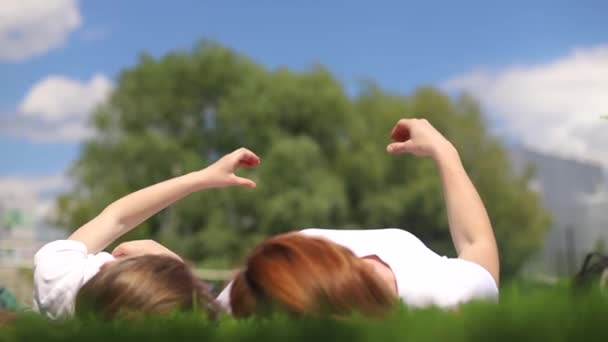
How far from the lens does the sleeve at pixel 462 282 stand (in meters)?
1.89

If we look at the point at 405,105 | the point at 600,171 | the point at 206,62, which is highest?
the point at 206,62

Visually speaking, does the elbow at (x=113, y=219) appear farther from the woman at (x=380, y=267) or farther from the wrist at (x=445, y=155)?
the wrist at (x=445, y=155)

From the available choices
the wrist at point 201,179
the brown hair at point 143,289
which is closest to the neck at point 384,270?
the brown hair at point 143,289

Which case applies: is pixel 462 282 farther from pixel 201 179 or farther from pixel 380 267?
pixel 201 179

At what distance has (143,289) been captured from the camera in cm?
185

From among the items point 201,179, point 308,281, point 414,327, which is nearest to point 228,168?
point 201,179

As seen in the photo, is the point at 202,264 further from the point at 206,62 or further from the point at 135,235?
the point at 206,62

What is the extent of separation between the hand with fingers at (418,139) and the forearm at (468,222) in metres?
0.13

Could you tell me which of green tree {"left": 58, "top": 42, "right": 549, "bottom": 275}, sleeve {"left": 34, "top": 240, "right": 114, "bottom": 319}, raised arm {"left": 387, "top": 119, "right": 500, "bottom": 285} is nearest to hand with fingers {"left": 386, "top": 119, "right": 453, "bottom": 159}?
raised arm {"left": 387, "top": 119, "right": 500, "bottom": 285}

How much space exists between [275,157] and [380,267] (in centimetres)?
3108

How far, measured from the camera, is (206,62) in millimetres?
35719

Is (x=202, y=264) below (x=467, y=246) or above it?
below

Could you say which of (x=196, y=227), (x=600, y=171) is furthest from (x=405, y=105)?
(x=600, y=171)

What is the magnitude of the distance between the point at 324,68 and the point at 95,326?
35249 mm
